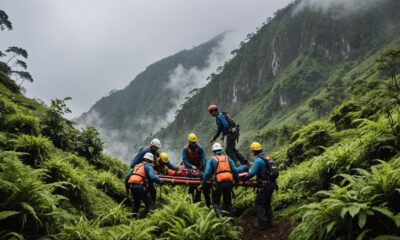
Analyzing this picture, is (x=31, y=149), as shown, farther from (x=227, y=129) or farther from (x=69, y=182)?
(x=227, y=129)

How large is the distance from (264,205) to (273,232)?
36.7 inches

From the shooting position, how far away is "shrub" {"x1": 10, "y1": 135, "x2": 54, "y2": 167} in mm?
10211

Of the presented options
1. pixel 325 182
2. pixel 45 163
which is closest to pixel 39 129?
pixel 45 163

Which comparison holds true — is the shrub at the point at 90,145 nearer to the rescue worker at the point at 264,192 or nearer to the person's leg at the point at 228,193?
the person's leg at the point at 228,193

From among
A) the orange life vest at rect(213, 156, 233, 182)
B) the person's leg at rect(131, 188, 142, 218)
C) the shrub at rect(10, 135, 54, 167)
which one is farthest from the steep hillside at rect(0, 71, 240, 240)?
the orange life vest at rect(213, 156, 233, 182)

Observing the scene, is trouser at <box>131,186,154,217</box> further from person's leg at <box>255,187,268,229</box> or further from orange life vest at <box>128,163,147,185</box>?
person's leg at <box>255,187,268,229</box>

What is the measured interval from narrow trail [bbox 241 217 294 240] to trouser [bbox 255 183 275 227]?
21cm

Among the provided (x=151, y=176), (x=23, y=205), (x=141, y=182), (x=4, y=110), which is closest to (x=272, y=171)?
(x=151, y=176)

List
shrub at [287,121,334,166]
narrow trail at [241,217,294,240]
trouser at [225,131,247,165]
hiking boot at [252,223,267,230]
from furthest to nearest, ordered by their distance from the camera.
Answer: shrub at [287,121,334,166], trouser at [225,131,247,165], hiking boot at [252,223,267,230], narrow trail at [241,217,294,240]

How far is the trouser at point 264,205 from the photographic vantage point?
31.0 feet

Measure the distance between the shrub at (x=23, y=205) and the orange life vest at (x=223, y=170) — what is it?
4.36 m

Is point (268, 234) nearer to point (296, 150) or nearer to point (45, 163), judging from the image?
point (45, 163)

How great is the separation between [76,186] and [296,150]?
10.4 m

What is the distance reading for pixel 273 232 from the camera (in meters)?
9.12
